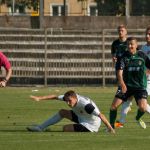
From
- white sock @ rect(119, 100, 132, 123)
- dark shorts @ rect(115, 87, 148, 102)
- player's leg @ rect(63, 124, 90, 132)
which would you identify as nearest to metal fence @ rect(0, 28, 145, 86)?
white sock @ rect(119, 100, 132, 123)

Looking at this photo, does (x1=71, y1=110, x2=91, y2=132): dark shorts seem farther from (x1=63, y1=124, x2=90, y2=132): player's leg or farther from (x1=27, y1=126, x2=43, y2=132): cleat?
(x1=27, y1=126, x2=43, y2=132): cleat

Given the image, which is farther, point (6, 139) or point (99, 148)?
point (6, 139)

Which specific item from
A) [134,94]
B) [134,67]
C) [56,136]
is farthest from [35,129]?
[134,67]

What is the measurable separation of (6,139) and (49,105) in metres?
9.54

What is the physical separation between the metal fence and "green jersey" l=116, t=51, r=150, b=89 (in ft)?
59.9

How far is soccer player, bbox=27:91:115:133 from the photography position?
52.5 ft

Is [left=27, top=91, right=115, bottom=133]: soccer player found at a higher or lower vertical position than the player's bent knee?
higher

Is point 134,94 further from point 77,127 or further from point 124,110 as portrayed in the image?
point 77,127

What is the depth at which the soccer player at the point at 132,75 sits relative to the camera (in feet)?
55.6

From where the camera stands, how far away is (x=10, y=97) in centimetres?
2733

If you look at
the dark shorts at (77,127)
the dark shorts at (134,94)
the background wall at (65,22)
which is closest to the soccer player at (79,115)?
the dark shorts at (77,127)

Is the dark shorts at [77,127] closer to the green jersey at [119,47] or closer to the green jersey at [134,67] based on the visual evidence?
the green jersey at [134,67]

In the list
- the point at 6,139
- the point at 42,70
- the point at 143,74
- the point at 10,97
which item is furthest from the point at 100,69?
the point at 6,139

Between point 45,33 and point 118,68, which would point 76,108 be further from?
point 45,33
